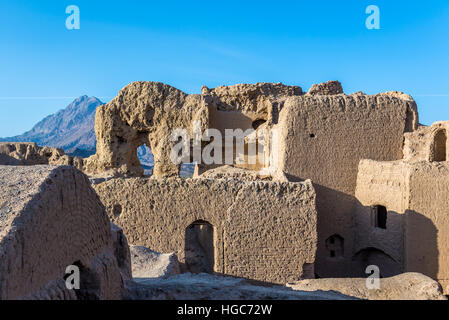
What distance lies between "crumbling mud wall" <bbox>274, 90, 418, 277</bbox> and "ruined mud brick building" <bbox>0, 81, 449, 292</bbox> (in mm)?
29

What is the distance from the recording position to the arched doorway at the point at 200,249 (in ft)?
35.3

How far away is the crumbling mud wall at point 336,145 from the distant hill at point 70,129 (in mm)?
93018

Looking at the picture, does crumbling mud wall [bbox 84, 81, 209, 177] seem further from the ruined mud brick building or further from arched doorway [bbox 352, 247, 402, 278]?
arched doorway [bbox 352, 247, 402, 278]

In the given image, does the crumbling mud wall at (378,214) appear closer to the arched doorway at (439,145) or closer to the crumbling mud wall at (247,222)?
the arched doorway at (439,145)

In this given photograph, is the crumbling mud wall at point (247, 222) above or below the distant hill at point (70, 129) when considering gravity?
below

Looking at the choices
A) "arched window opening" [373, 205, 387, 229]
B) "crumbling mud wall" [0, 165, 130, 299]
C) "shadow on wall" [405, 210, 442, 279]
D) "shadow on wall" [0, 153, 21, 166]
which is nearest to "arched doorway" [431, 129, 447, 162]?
"arched window opening" [373, 205, 387, 229]

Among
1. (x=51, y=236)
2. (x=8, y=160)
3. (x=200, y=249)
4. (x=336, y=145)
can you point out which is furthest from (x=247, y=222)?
(x=8, y=160)

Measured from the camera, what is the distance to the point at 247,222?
8.43 m

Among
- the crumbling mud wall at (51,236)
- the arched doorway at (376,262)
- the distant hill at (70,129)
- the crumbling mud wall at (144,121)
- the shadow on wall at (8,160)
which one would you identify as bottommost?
the arched doorway at (376,262)

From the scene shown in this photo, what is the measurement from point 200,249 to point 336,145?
5008 millimetres

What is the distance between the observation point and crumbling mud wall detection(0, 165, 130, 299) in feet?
8.07

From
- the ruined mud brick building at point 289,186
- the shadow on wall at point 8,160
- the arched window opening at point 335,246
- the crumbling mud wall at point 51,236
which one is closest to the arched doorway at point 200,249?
the ruined mud brick building at point 289,186

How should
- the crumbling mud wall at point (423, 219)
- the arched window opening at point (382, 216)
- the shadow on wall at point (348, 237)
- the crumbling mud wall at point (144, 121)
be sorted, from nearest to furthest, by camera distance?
the crumbling mud wall at point (423, 219) < the shadow on wall at point (348, 237) < the arched window opening at point (382, 216) < the crumbling mud wall at point (144, 121)
